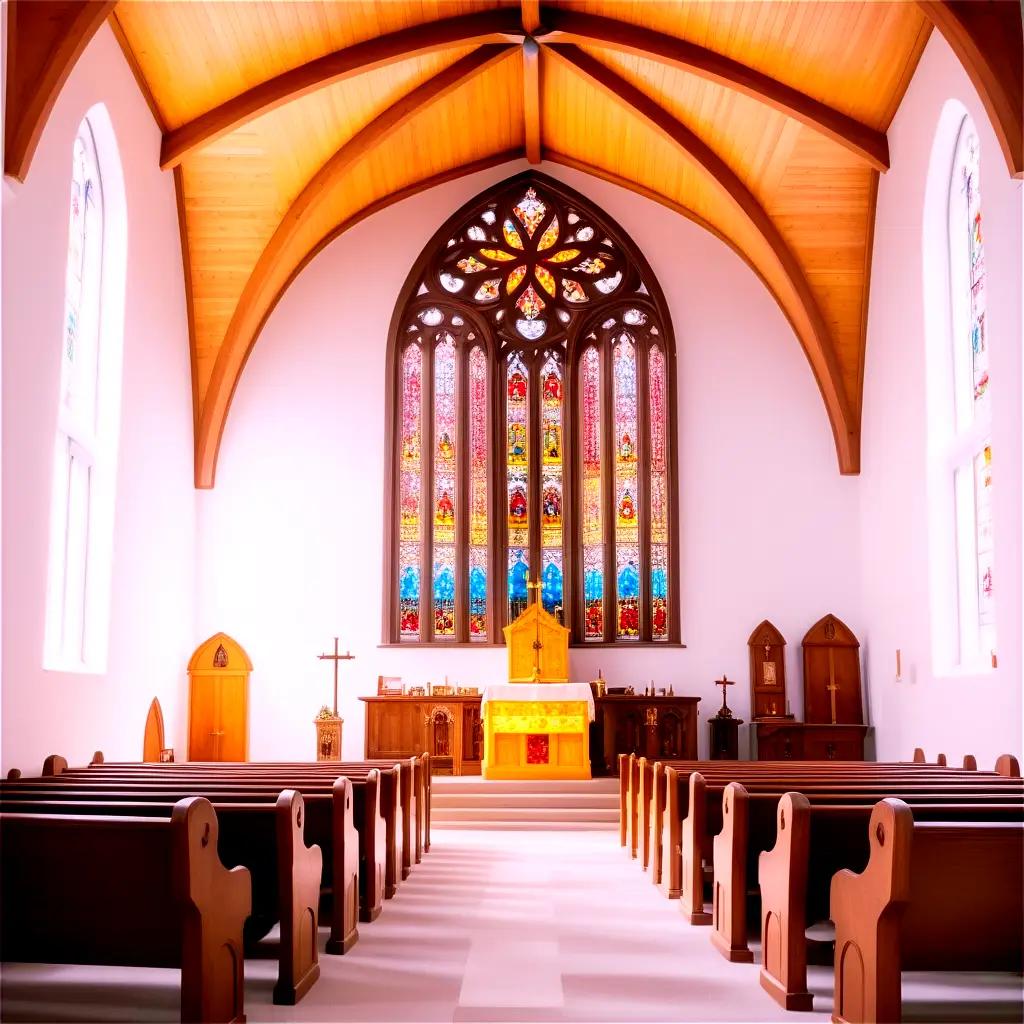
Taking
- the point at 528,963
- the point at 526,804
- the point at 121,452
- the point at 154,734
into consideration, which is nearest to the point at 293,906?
the point at 528,963

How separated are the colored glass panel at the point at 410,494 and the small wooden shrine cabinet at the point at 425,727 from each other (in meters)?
1.26

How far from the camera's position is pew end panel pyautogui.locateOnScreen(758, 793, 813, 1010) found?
14.8 feet

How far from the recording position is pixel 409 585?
1503 cm

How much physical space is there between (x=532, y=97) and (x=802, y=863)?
36.3ft

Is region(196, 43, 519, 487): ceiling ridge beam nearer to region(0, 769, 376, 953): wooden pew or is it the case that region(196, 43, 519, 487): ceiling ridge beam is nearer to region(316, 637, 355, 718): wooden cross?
region(316, 637, 355, 718): wooden cross

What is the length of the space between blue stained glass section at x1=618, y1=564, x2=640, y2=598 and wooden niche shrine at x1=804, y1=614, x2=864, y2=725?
7.24ft

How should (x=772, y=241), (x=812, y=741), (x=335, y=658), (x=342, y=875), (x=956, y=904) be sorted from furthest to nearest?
(x=772, y=241)
(x=812, y=741)
(x=335, y=658)
(x=342, y=875)
(x=956, y=904)

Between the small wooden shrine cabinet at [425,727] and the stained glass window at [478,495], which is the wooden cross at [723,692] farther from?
the stained glass window at [478,495]

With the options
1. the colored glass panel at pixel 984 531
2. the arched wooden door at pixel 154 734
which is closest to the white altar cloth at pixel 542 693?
the arched wooden door at pixel 154 734

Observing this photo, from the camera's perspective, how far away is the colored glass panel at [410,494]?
1496cm

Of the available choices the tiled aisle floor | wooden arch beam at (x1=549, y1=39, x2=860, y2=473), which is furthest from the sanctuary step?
wooden arch beam at (x1=549, y1=39, x2=860, y2=473)

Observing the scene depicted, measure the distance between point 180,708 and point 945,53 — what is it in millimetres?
10526

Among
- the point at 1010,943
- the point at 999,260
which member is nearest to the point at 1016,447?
the point at 999,260

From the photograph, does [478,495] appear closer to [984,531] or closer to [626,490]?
[626,490]
